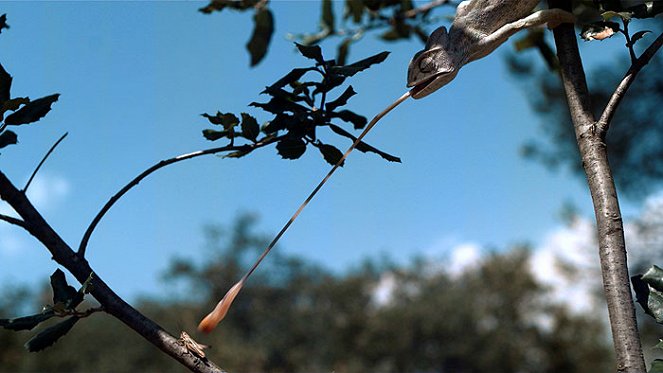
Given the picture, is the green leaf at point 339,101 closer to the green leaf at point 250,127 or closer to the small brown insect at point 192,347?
the green leaf at point 250,127

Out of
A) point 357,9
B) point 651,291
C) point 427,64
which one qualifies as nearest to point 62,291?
point 427,64

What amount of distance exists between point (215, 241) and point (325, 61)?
11931 mm

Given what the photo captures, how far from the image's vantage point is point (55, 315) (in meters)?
0.48

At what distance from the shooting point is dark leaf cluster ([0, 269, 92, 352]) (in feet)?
1.58

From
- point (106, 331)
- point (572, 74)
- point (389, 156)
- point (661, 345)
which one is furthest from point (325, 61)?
point (106, 331)

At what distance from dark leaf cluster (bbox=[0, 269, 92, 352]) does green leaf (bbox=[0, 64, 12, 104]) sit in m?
0.14

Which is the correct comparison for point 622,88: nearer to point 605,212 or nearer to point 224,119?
point 605,212

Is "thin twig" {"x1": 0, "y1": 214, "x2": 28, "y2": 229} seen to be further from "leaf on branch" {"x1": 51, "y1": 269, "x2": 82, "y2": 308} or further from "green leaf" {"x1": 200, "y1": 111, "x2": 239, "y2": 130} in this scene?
"green leaf" {"x1": 200, "y1": 111, "x2": 239, "y2": 130}

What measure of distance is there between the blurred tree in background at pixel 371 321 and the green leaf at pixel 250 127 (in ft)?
32.1

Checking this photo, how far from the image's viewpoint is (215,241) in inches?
484

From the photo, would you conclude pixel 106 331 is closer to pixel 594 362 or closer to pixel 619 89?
pixel 594 362

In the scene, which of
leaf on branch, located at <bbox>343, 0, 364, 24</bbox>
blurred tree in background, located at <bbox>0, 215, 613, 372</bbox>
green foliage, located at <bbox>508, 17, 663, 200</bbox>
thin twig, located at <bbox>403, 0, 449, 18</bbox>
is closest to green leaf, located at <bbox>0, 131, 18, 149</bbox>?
leaf on branch, located at <bbox>343, 0, 364, 24</bbox>

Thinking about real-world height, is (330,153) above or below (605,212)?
above

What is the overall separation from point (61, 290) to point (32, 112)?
0.46 feet
